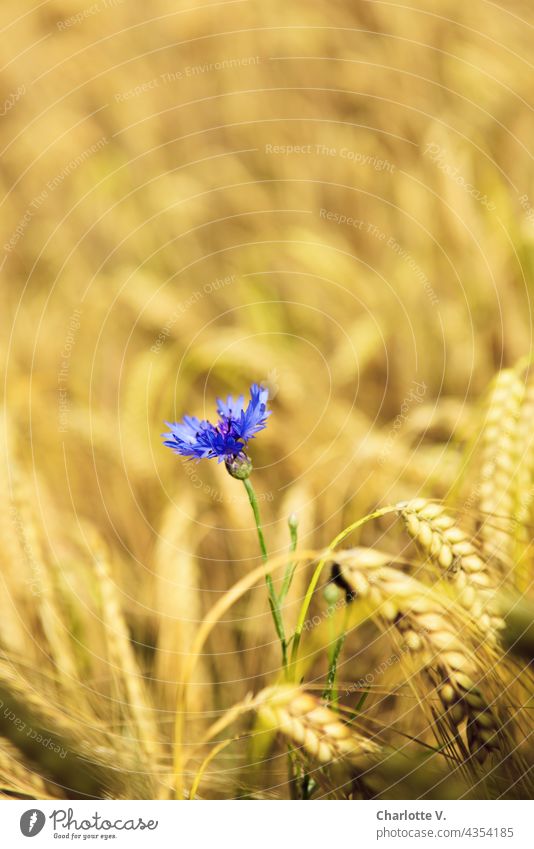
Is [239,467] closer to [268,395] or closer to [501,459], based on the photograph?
[268,395]

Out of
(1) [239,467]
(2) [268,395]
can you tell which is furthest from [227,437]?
(2) [268,395]

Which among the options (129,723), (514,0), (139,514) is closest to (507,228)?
(514,0)

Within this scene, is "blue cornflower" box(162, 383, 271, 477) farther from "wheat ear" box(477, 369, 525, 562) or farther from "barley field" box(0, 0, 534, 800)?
"wheat ear" box(477, 369, 525, 562)

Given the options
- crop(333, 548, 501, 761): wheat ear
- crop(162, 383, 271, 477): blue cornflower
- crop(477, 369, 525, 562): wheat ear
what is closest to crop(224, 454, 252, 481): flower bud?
crop(162, 383, 271, 477): blue cornflower

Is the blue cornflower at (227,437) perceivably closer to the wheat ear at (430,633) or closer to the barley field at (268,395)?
→ the barley field at (268,395)

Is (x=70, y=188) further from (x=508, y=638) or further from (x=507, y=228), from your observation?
(x=508, y=638)

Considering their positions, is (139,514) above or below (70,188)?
below

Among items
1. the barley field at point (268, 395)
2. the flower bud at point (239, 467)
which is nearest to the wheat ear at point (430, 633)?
the barley field at point (268, 395)
